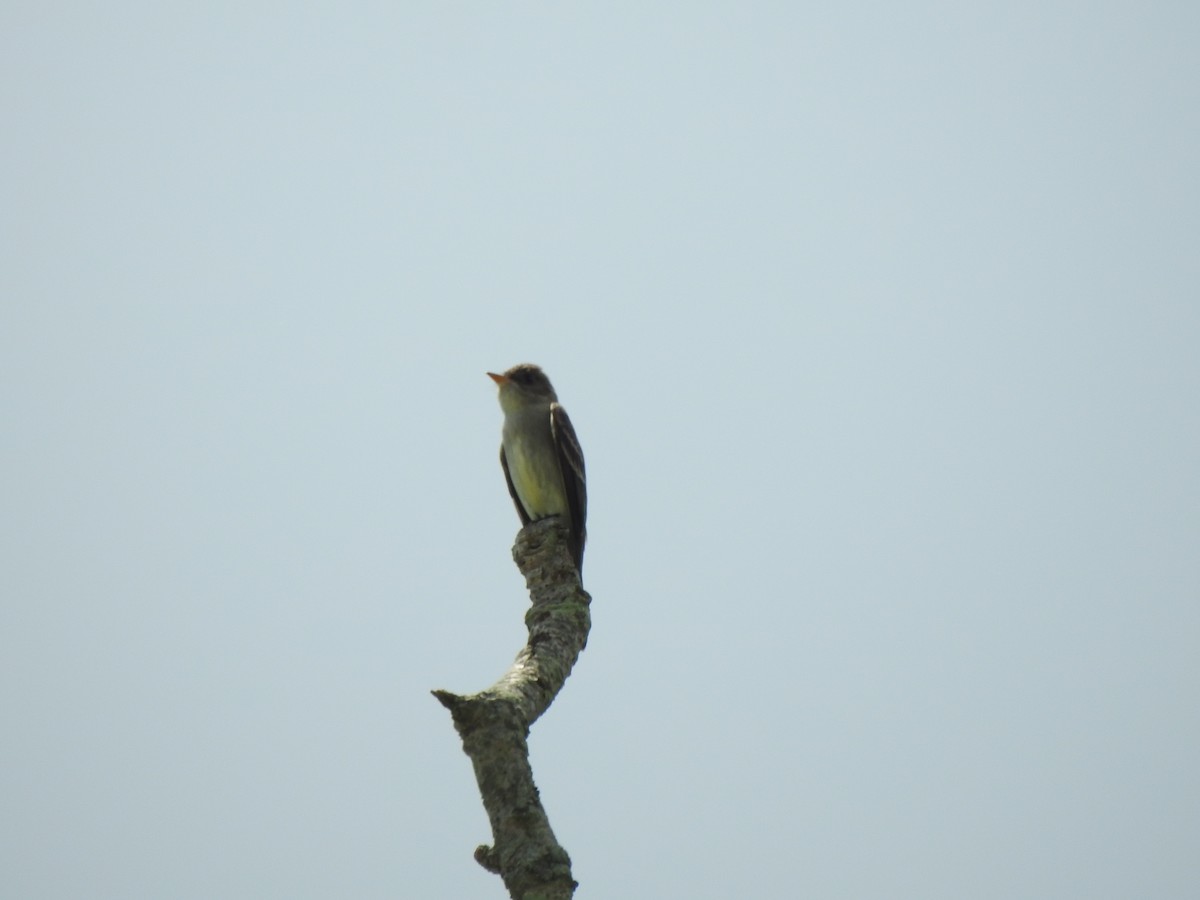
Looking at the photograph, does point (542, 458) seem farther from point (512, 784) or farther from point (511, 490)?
point (512, 784)

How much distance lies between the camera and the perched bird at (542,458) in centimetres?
1155

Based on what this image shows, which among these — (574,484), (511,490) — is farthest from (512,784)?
(511,490)

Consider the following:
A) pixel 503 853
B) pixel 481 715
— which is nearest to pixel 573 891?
pixel 503 853

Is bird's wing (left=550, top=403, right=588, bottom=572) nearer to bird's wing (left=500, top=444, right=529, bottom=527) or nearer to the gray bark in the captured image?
bird's wing (left=500, top=444, right=529, bottom=527)

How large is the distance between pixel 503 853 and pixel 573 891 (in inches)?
14.6

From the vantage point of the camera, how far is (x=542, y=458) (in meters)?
11.6

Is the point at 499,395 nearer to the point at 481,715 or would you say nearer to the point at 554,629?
the point at 554,629

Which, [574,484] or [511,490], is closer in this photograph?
[574,484]

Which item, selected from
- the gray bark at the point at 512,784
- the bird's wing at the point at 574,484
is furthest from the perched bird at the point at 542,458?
the gray bark at the point at 512,784

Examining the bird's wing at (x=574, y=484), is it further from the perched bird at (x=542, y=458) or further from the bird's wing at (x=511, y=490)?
the bird's wing at (x=511, y=490)

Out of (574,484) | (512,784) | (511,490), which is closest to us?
(512,784)

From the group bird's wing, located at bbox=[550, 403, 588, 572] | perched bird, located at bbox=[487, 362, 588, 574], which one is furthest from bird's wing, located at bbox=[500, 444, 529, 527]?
bird's wing, located at bbox=[550, 403, 588, 572]

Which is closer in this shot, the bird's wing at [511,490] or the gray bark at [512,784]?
the gray bark at [512,784]

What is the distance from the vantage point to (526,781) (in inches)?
207
